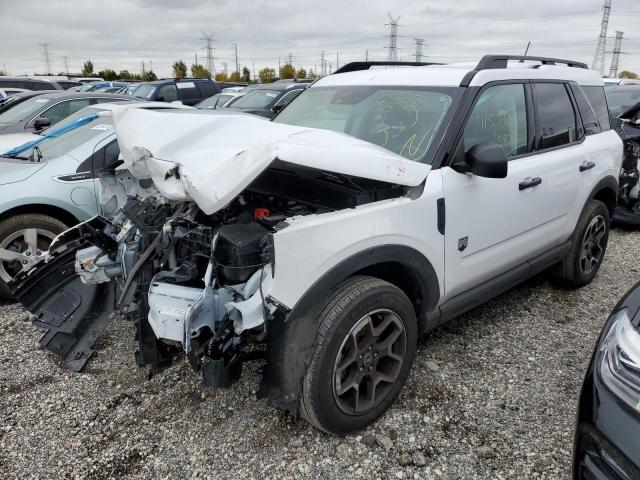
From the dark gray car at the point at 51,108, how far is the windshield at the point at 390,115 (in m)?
5.37

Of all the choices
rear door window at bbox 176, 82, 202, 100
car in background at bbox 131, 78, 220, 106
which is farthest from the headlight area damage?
rear door window at bbox 176, 82, 202, 100

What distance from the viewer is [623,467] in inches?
62.2

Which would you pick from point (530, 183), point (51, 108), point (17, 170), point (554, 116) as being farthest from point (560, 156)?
point (51, 108)

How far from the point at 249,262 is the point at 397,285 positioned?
3.24 ft

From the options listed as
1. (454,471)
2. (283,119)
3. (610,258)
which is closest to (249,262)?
(454,471)

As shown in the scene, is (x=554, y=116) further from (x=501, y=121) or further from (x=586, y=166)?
(x=501, y=121)

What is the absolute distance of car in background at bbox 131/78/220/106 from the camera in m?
13.8

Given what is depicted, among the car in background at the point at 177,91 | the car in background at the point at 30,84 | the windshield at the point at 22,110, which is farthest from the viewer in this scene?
the car in background at the point at 30,84

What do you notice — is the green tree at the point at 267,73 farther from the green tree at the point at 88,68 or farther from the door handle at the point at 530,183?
the door handle at the point at 530,183

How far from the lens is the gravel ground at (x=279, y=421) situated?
235cm

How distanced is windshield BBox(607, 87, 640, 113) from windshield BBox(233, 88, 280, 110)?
7155mm

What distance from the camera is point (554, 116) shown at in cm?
363

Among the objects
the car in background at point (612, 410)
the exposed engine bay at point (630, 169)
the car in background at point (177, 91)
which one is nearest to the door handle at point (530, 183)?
the car in background at point (612, 410)

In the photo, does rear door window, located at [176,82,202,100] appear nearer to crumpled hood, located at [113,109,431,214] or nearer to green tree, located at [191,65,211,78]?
crumpled hood, located at [113,109,431,214]
